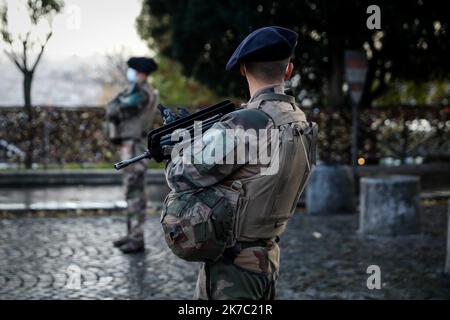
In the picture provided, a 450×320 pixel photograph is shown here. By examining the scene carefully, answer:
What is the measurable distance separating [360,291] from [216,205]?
128 inches

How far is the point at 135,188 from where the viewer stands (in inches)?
263

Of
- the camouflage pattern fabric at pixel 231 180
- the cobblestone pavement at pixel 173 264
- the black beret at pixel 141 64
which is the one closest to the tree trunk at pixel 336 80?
the cobblestone pavement at pixel 173 264

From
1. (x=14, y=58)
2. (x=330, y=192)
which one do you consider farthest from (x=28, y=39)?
(x=330, y=192)

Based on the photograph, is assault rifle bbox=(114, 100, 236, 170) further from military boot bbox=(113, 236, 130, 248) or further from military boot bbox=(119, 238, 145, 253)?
military boot bbox=(113, 236, 130, 248)

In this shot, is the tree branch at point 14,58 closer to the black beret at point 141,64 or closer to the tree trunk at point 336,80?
the tree trunk at point 336,80

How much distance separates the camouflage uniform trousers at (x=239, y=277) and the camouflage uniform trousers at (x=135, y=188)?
4.16 metres

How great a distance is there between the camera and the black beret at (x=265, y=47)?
2.47 m

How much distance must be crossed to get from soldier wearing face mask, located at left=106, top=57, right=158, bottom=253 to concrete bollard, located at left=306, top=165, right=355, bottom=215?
371 cm

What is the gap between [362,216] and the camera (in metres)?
7.89

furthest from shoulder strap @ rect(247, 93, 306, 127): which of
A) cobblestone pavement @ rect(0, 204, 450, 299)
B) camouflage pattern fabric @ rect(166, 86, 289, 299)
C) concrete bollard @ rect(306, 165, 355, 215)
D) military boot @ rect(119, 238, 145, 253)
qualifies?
concrete bollard @ rect(306, 165, 355, 215)

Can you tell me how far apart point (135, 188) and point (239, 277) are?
4.31m

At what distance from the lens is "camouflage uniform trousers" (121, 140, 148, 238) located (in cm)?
664

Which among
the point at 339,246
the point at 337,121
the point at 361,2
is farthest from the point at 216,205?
the point at 337,121
